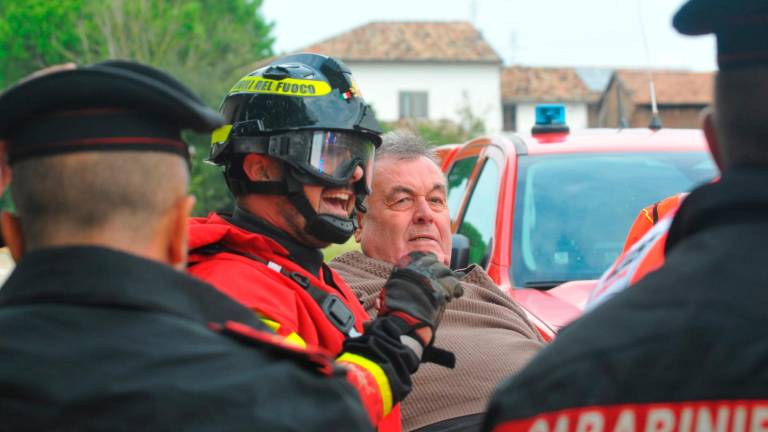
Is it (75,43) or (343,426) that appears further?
(75,43)

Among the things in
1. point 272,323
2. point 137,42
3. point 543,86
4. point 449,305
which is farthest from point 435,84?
point 272,323

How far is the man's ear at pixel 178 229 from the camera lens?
78.7 inches

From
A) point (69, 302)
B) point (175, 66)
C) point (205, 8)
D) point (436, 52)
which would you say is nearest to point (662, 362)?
point (69, 302)

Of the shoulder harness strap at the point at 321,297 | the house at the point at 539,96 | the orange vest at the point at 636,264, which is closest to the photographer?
the orange vest at the point at 636,264

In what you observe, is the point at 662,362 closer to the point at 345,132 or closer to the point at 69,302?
the point at 69,302

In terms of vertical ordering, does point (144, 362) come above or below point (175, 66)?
above

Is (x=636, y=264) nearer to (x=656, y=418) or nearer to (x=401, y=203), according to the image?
(x=656, y=418)

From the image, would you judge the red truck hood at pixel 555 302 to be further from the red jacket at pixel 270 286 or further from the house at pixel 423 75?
the house at pixel 423 75

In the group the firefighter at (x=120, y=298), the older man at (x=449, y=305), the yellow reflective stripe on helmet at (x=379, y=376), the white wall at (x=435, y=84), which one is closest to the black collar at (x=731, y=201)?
the firefighter at (x=120, y=298)

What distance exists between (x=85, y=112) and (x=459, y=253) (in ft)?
9.91

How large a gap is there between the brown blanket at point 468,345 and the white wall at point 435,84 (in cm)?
5067

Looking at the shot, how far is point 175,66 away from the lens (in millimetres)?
37969

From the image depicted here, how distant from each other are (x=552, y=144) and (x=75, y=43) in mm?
37695

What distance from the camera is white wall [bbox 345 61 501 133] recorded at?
55281 mm
